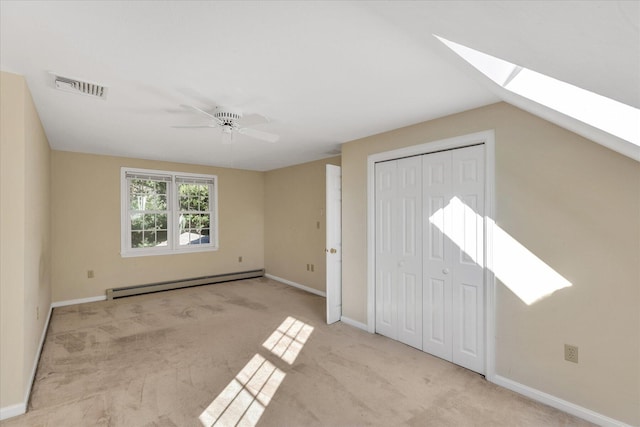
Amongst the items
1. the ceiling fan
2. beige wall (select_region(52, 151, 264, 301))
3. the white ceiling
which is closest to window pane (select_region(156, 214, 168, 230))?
beige wall (select_region(52, 151, 264, 301))

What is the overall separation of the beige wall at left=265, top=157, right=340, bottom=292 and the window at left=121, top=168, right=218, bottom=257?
1.19 metres

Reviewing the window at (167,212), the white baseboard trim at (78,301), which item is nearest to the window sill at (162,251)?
the window at (167,212)

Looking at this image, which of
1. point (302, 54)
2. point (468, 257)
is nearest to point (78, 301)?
point (302, 54)

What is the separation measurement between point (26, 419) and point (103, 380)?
506 millimetres

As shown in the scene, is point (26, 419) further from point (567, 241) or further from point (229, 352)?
point (567, 241)

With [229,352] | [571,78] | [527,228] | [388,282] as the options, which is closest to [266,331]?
[229,352]

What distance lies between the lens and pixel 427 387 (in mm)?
2369

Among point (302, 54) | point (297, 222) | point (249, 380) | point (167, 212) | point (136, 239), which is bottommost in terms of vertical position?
point (249, 380)

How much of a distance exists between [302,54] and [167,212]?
4768mm

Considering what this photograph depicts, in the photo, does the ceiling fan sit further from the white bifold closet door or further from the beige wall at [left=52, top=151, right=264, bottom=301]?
the beige wall at [left=52, top=151, right=264, bottom=301]

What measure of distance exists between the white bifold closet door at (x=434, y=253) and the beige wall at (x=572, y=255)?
0.70ft

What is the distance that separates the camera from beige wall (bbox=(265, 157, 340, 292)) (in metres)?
5.23

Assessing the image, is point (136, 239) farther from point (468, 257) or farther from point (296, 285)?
point (468, 257)

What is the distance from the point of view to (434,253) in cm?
291
